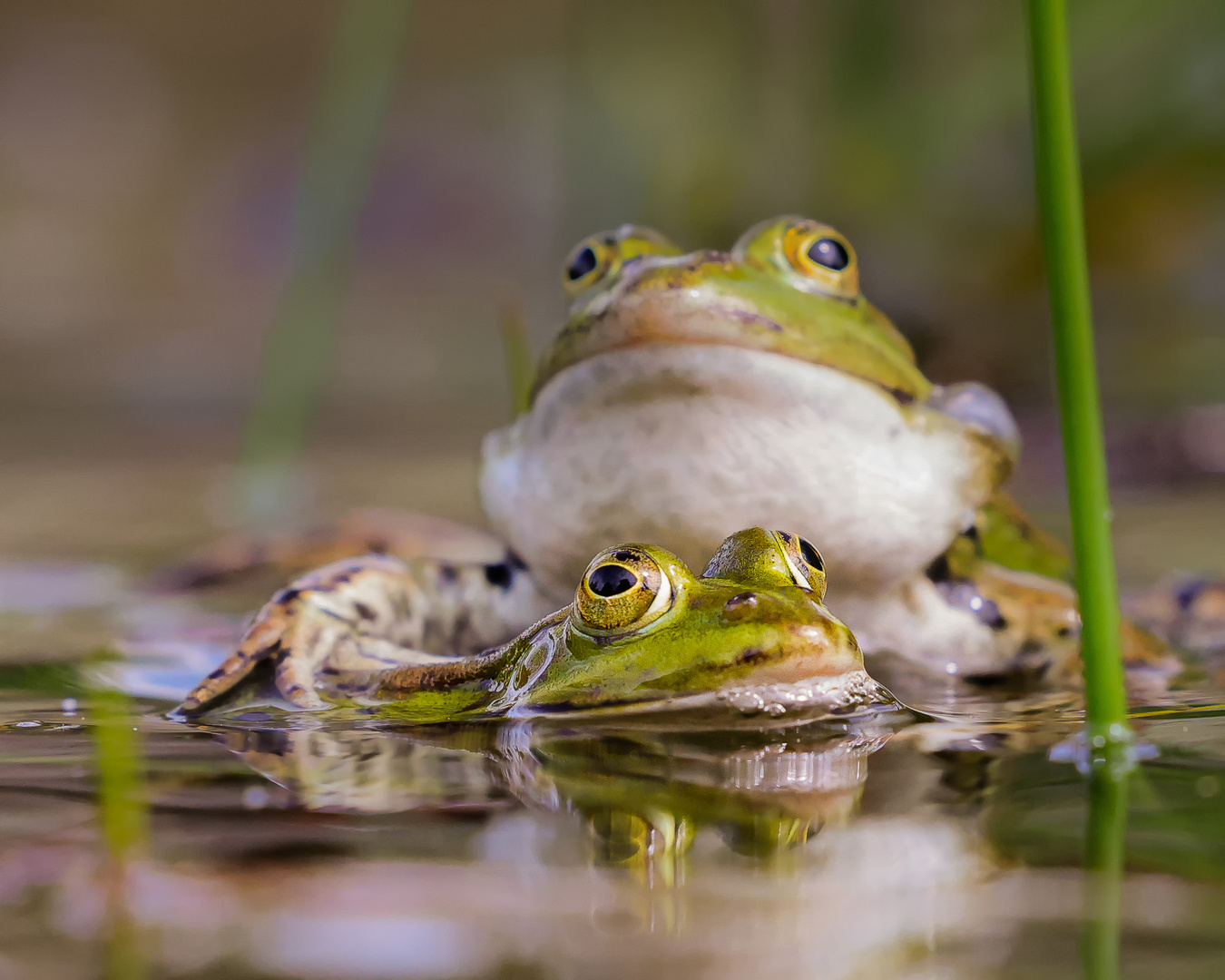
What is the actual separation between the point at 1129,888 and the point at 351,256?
20.0 feet

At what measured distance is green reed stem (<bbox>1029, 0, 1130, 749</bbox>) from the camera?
2.69 ft

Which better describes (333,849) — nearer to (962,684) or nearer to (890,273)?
(962,684)

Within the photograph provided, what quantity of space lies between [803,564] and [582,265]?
21.1 inches

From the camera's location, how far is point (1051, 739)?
977mm

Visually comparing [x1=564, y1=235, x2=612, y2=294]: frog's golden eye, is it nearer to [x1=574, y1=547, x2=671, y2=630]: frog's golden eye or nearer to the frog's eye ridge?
the frog's eye ridge

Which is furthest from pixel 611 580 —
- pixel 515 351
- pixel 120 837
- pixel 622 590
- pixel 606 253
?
pixel 515 351

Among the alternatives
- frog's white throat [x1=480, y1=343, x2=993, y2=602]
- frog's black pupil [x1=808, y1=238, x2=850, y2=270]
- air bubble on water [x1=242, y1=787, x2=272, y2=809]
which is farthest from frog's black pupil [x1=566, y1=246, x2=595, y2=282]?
air bubble on water [x1=242, y1=787, x2=272, y2=809]

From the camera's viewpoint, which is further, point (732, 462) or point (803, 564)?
point (732, 462)

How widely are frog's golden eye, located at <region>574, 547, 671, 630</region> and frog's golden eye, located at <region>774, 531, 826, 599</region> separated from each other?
5.5 inches

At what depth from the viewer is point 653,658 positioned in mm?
994

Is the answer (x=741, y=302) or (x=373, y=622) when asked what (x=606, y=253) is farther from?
(x=373, y=622)

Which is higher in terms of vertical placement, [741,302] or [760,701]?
[741,302]

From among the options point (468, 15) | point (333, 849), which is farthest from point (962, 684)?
point (468, 15)

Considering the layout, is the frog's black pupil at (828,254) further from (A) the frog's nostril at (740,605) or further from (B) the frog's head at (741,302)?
(A) the frog's nostril at (740,605)
